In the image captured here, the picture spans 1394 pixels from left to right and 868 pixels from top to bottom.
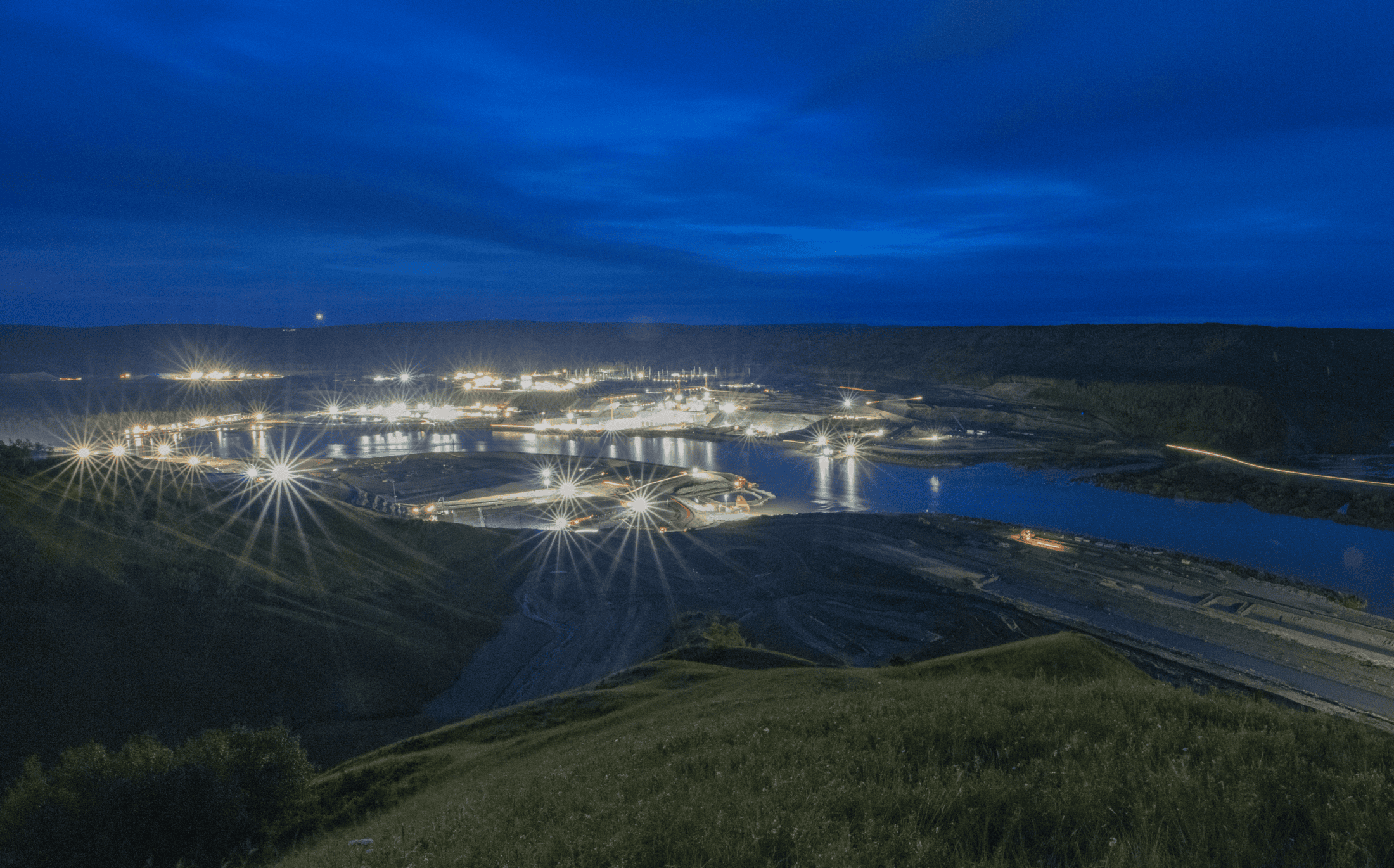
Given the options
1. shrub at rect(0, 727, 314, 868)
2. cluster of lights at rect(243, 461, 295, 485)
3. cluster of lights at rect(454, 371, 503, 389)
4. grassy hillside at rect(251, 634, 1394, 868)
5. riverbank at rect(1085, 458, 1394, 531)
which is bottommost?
riverbank at rect(1085, 458, 1394, 531)

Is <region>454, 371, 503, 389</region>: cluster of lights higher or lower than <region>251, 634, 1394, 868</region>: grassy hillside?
higher

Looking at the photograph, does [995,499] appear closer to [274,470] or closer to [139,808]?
[139,808]

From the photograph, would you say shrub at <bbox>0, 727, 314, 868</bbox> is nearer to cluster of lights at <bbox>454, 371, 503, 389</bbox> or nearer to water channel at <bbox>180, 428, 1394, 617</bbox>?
water channel at <bbox>180, 428, 1394, 617</bbox>

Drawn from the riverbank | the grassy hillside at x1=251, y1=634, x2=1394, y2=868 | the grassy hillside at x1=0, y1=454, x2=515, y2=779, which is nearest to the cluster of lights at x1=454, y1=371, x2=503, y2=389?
the grassy hillside at x1=0, y1=454, x2=515, y2=779

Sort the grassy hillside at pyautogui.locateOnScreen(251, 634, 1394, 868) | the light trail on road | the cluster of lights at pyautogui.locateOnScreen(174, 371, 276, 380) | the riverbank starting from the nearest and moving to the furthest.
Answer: the grassy hillside at pyautogui.locateOnScreen(251, 634, 1394, 868), the riverbank, the light trail on road, the cluster of lights at pyautogui.locateOnScreen(174, 371, 276, 380)

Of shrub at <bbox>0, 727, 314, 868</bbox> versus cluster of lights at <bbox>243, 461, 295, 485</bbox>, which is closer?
shrub at <bbox>0, 727, 314, 868</bbox>

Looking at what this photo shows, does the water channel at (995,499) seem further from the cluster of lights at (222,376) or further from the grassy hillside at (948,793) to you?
the cluster of lights at (222,376)
